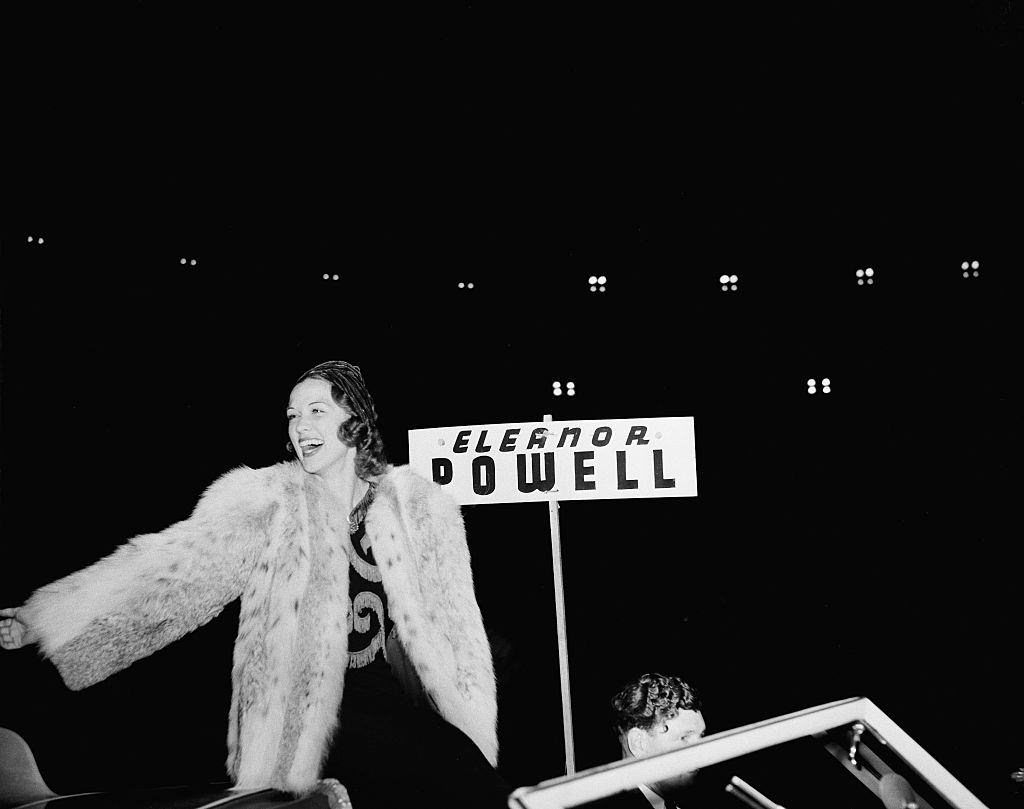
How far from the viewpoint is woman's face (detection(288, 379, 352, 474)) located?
3008 millimetres

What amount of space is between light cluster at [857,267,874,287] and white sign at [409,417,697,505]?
0.70 metres

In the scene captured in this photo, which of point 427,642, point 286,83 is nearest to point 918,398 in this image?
point 427,642

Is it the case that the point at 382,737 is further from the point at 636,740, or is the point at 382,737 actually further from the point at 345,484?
the point at 636,740

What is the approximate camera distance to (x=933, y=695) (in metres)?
2.71

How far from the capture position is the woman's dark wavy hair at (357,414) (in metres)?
3.00

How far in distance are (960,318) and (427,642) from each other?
1.98 m

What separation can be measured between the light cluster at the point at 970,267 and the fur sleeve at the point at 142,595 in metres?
2.39

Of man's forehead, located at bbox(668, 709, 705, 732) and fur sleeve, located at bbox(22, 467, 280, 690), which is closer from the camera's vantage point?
man's forehead, located at bbox(668, 709, 705, 732)

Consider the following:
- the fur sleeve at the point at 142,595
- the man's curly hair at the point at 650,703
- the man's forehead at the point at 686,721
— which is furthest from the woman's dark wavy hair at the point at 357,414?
the man's forehead at the point at 686,721

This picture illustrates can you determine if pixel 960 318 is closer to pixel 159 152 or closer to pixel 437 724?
pixel 437 724

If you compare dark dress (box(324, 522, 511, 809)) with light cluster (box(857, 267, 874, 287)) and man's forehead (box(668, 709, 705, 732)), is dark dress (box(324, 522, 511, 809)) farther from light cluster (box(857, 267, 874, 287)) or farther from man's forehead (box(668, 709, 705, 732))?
light cluster (box(857, 267, 874, 287))

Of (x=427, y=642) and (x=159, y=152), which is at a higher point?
(x=159, y=152)

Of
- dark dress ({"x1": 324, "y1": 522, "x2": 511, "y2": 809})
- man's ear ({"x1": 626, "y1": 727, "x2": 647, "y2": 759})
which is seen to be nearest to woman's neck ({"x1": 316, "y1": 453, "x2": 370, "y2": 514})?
dark dress ({"x1": 324, "y1": 522, "x2": 511, "y2": 809})

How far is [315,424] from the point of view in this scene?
119 inches
